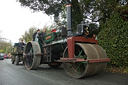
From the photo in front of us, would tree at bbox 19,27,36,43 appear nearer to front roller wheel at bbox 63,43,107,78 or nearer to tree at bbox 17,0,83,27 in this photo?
tree at bbox 17,0,83,27

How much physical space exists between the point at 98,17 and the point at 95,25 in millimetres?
651

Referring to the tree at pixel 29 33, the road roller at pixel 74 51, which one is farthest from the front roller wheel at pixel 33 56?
the tree at pixel 29 33

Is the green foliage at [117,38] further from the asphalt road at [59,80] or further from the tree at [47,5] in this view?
the tree at [47,5]

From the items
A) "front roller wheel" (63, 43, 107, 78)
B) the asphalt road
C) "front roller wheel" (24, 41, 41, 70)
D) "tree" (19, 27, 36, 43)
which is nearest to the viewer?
the asphalt road

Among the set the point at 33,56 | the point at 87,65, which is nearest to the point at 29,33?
the point at 33,56

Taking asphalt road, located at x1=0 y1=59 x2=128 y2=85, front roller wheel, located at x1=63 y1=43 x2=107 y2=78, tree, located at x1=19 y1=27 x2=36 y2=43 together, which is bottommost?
asphalt road, located at x1=0 y1=59 x2=128 y2=85

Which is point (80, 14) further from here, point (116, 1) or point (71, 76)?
point (71, 76)

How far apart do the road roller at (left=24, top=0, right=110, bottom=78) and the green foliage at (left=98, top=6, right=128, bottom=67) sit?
4.49 feet

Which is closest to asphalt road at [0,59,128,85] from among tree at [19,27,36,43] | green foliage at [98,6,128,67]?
green foliage at [98,6,128,67]

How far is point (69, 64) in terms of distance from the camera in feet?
15.0

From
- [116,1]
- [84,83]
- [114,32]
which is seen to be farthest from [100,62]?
[116,1]

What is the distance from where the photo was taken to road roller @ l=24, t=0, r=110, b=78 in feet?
12.6

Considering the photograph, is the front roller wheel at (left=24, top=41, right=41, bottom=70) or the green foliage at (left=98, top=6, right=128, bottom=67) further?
the front roller wheel at (left=24, top=41, right=41, bottom=70)

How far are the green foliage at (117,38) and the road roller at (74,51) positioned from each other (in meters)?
1.37
